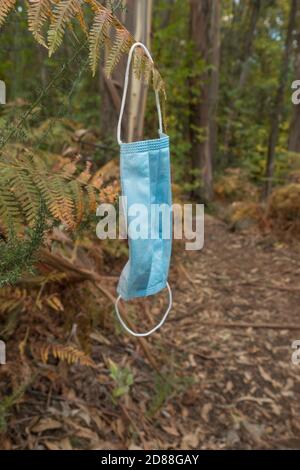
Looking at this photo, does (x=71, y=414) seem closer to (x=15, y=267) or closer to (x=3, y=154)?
(x=15, y=267)

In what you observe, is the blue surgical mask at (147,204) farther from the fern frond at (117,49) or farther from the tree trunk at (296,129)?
the tree trunk at (296,129)

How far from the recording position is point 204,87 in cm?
728

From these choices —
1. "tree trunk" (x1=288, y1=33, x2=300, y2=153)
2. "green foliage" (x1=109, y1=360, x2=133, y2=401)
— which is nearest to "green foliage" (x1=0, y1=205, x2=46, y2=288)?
"green foliage" (x1=109, y1=360, x2=133, y2=401)

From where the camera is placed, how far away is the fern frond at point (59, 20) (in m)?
0.98

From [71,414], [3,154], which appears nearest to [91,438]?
[71,414]

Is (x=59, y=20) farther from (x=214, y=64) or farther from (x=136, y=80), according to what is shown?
(x=214, y=64)

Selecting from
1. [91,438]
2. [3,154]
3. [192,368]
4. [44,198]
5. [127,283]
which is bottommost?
[91,438]

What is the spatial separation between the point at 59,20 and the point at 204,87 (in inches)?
264

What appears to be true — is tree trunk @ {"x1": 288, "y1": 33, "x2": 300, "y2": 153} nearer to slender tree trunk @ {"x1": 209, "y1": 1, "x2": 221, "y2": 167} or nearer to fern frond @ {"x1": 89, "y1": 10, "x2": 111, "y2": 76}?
slender tree trunk @ {"x1": 209, "y1": 1, "x2": 221, "y2": 167}

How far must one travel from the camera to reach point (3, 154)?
144 cm

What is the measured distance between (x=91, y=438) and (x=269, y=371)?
137cm

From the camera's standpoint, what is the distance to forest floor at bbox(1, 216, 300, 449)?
220 cm

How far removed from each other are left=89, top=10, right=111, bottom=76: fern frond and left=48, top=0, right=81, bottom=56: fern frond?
0.05m

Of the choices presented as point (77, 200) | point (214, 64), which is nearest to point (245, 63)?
point (214, 64)
